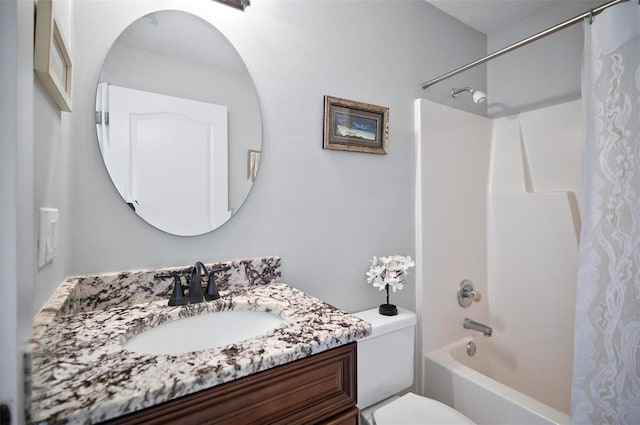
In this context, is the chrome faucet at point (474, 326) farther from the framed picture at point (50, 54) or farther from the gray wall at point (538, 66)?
the framed picture at point (50, 54)

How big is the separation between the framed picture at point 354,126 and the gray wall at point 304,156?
4 centimetres

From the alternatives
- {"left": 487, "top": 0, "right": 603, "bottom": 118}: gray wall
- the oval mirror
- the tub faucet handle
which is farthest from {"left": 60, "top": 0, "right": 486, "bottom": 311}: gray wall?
{"left": 487, "top": 0, "right": 603, "bottom": 118}: gray wall

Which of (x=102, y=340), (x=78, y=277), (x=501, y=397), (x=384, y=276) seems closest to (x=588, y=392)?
(x=501, y=397)

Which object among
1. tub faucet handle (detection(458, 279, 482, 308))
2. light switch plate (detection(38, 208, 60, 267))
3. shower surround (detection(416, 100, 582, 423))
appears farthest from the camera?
tub faucet handle (detection(458, 279, 482, 308))

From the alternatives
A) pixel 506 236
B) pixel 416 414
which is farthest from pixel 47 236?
pixel 506 236

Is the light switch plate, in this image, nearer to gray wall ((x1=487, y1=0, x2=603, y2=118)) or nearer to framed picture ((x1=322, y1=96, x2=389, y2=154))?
framed picture ((x1=322, y1=96, x2=389, y2=154))

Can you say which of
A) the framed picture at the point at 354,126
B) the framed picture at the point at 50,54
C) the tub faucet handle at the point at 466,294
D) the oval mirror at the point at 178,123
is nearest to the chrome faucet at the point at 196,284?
the oval mirror at the point at 178,123

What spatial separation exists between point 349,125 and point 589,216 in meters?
0.99

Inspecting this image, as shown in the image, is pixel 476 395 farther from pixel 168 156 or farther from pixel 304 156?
pixel 168 156

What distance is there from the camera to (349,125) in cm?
147

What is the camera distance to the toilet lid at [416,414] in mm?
1131

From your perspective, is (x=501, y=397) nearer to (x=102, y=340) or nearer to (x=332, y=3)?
(x=102, y=340)

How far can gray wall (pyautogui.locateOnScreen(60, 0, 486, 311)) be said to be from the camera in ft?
3.15

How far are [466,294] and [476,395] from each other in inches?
24.0
